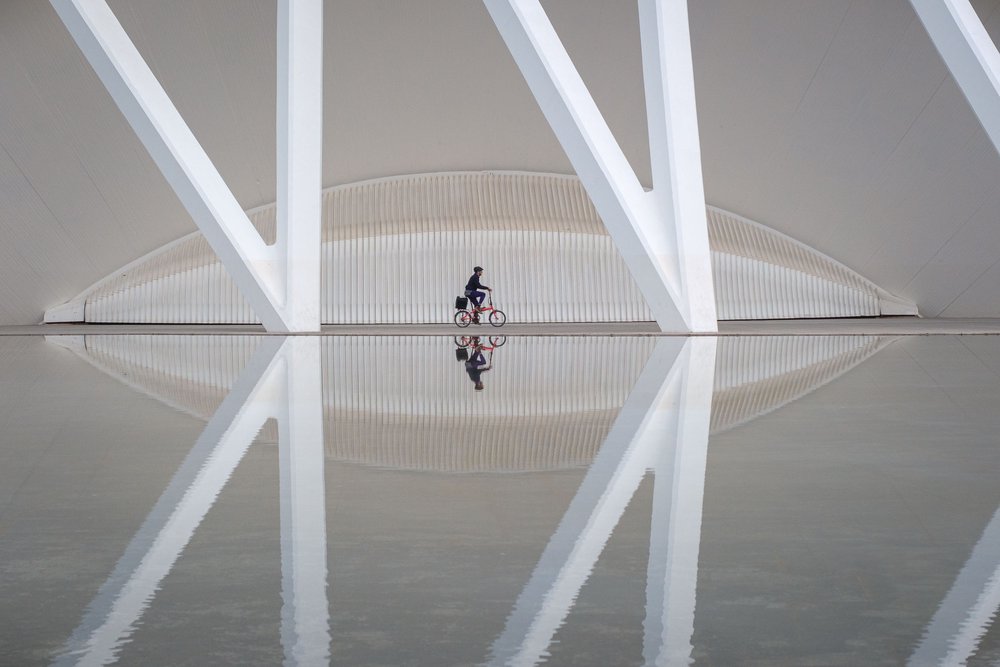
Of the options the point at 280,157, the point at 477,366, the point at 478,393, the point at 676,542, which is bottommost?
the point at 676,542

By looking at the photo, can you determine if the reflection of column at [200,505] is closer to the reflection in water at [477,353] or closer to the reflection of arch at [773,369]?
the reflection in water at [477,353]

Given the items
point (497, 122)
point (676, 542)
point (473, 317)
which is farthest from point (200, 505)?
point (497, 122)

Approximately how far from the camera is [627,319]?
2900 cm

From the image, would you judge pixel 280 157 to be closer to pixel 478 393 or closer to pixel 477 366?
pixel 477 366

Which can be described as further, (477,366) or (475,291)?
(475,291)

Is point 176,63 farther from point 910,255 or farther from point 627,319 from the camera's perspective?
point 910,255

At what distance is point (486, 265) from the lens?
29.2 metres

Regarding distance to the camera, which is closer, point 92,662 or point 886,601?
point 92,662

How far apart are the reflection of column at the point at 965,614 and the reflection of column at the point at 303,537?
1169mm

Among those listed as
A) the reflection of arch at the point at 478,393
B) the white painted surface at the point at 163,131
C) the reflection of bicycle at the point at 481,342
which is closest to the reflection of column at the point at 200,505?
the reflection of arch at the point at 478,393

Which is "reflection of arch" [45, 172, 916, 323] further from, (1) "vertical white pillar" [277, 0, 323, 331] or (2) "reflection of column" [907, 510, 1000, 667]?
(2) "reflection of column" [907, 510, 1000, 667]

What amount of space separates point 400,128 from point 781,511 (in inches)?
992

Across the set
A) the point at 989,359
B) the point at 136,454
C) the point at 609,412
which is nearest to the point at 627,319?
the point at 989,359

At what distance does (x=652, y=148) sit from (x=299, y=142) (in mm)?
5114
